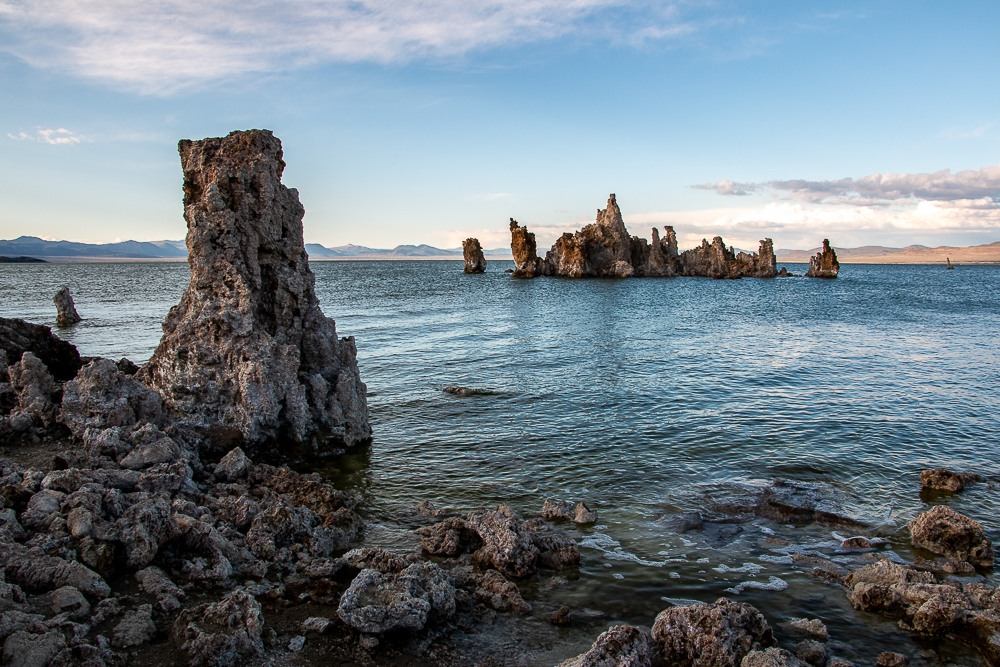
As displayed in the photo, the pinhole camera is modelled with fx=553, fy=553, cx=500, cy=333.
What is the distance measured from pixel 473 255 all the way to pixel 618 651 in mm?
137464

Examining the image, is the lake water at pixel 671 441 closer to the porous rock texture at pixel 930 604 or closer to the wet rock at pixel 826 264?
the porous rock texture at pixel 930 604

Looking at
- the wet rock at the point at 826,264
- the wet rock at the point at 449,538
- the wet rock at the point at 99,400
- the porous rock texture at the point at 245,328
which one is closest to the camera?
the wet rock at the point at 449,538

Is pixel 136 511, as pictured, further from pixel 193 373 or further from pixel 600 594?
pixel 600 594

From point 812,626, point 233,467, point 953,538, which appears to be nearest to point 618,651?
point 812,626

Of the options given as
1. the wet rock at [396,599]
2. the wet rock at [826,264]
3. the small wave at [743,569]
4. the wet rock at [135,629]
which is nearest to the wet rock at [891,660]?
the small wave at [743,569]

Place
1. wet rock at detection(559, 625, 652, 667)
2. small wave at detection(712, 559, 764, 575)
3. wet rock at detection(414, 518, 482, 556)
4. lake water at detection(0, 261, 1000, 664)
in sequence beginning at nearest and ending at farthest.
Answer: wet rock at detection(559, 625, 652, 667) < lake water at detection(0, 261, 1000, 664) < small wave at detection(712, 559, 764, 575) < wet rock at detection(414, 518, 482, 556)

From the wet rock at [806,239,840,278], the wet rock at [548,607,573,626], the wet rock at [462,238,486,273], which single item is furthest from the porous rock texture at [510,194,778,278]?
the wet rock at [548,607,573,626]

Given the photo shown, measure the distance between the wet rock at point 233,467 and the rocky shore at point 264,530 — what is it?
0.15 ft

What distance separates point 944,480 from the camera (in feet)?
39.9

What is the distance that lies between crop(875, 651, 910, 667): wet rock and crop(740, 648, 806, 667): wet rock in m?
1.19

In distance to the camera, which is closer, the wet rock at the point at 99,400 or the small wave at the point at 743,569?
the small wave at the point at 743,569

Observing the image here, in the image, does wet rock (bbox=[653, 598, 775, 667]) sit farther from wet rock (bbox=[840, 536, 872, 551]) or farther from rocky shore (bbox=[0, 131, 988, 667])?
wet rock (bbox=[840, 536, 872, 551])

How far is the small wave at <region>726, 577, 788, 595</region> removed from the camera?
8.29 metres

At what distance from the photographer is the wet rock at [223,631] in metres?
5.81
